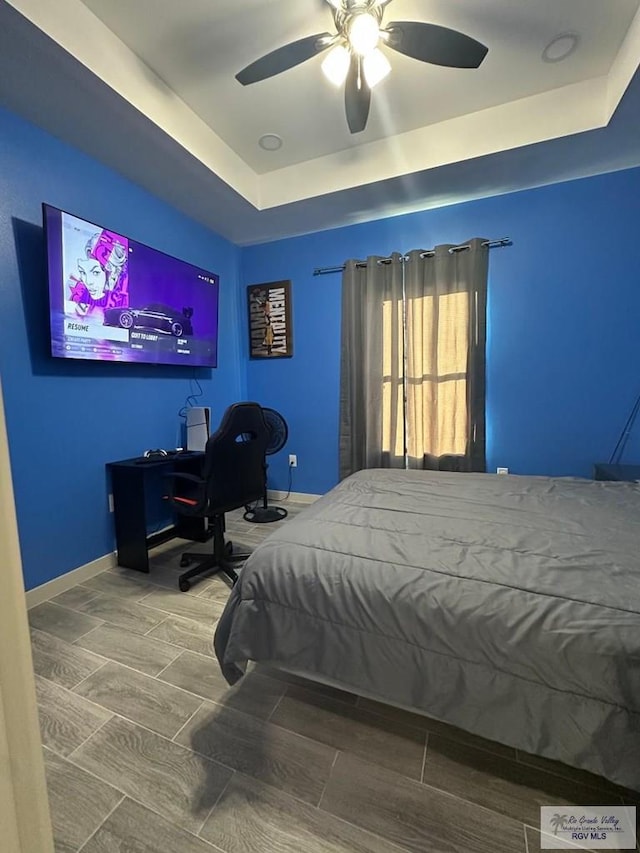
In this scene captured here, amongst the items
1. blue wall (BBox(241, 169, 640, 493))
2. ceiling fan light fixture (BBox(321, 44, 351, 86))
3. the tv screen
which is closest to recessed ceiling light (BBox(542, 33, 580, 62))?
blue wall (BBox(241, 169, 640, 493))

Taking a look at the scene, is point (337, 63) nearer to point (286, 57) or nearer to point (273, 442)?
point (286, 57)

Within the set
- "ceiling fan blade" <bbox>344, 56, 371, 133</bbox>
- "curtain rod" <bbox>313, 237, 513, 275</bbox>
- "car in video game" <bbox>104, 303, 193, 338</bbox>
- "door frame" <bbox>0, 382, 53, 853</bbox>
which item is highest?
"ceiling fan blade" <bbox>344, 56, 371, 133</bbox>

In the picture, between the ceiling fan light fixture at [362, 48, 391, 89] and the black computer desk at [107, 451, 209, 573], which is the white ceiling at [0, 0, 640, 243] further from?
the black computer desk at [107, 451, 209, 573]

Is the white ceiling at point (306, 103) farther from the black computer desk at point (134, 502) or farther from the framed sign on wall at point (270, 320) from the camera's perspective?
the black computer desk at point (134, 502)

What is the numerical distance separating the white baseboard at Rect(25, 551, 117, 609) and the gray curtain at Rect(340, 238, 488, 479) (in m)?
1.94

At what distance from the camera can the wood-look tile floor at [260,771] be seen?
2.97ft

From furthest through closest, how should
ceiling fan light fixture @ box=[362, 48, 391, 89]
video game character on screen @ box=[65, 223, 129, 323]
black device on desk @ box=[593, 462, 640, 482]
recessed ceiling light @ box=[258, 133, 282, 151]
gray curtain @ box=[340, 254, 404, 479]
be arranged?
gray curtain @ box=[340, 254, 404, 479], recessed ceiling light @ box=[258, 133, 282, 151], black device on desk @ box=[593, 462, 640, 482], video game character on screen @ box=[65, 223, 129, 323], ceiling fan light fixture @ box=[362, 48, 391, 89]

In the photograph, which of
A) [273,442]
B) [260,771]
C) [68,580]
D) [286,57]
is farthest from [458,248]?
[68,580]

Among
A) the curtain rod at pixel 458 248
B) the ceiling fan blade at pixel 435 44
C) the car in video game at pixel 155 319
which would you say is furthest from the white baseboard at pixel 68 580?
the ceiling fan blade at pixel 435 44

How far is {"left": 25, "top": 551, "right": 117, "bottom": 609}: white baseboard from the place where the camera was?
6.24 ft

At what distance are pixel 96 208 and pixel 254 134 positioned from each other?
3.83 ft

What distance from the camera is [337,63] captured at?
1567 mm

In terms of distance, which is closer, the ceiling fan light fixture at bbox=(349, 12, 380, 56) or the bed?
the bed

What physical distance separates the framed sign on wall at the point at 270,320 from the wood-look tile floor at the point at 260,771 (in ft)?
8.85
